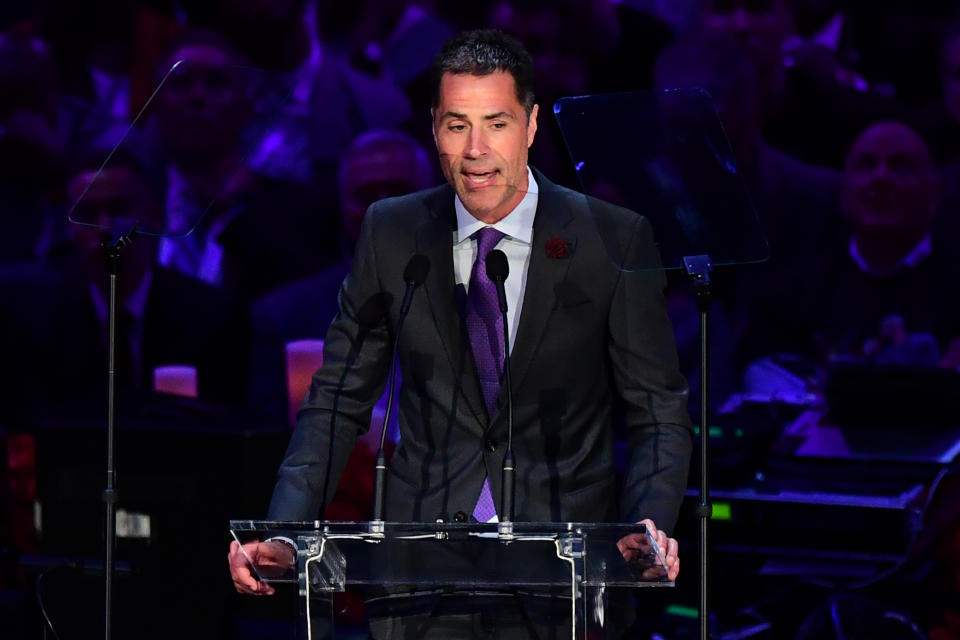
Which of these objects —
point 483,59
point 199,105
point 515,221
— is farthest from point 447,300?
point 199,105

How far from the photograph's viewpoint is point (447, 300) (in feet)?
8.61

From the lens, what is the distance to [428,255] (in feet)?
8.82

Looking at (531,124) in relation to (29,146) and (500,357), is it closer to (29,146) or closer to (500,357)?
(500,357)

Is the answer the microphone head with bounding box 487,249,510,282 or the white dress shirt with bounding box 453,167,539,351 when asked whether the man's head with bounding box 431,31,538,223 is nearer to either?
the white dress shirt with bounding box 453,167,539,351

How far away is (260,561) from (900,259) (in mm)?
3125

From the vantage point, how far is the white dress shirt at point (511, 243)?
104 inches

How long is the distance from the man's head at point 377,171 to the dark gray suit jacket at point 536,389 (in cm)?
232

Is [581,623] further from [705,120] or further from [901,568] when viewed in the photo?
[901,568]

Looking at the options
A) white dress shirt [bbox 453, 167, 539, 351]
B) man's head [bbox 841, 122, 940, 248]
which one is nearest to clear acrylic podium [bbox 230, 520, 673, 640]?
white dress shirt [bbox 453, 167, 539, 351]

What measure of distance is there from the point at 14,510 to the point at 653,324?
3.43 m

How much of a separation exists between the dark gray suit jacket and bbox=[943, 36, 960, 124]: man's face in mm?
2289

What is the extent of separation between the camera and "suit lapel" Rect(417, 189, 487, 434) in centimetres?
257

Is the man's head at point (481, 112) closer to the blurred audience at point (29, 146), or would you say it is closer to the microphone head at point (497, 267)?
the microphone head at point (497, 267)

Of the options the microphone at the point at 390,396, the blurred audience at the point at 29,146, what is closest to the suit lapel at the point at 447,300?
the microphone at the point at 390,396
